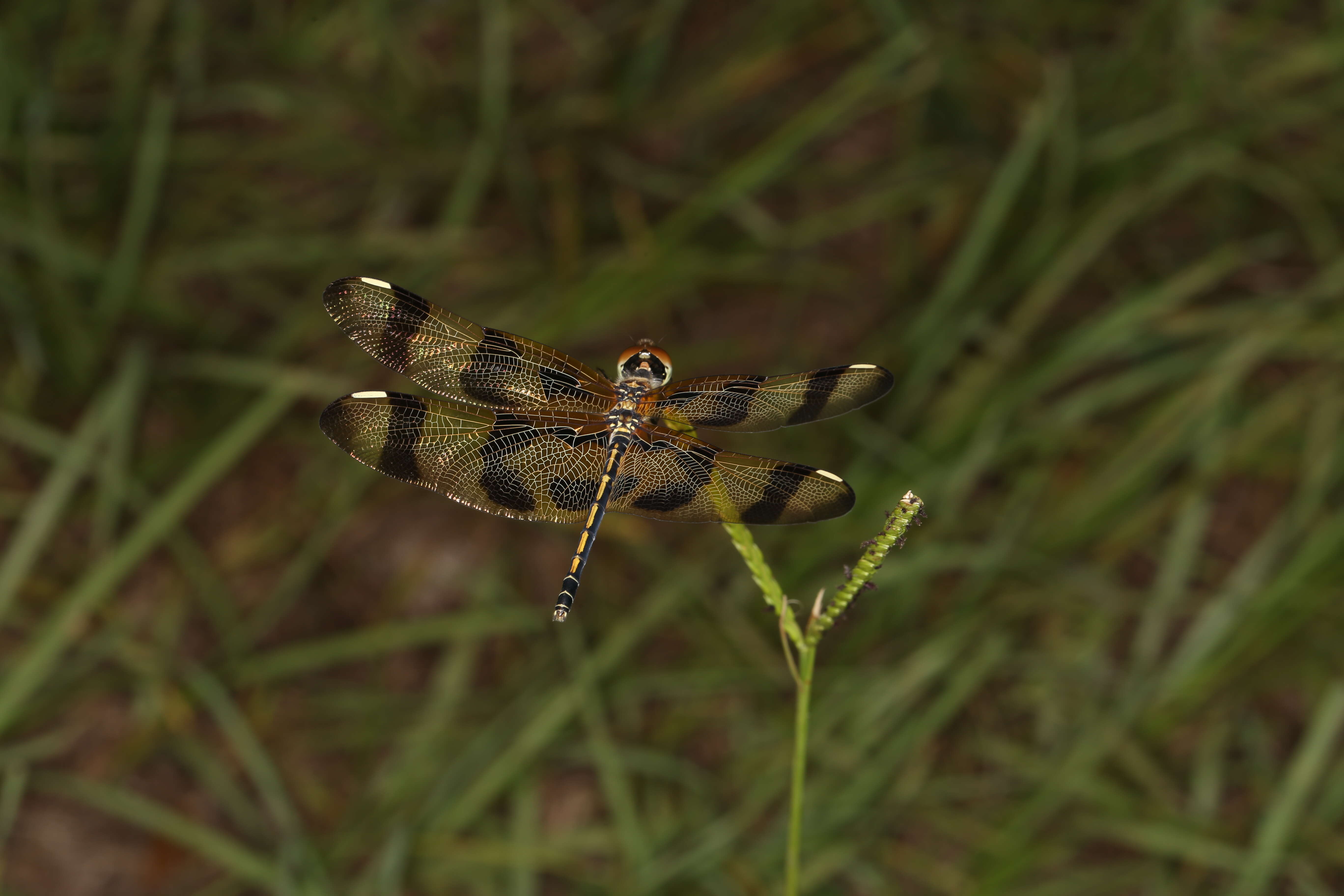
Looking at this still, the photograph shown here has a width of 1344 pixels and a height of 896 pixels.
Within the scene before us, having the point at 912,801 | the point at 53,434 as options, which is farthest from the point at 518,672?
the point at 53,434

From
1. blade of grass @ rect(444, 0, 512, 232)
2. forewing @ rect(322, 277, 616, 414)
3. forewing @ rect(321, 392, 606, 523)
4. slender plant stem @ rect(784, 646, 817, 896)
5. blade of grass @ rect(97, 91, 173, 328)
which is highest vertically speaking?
blade of grass @ rect(444, 0, 512, 232)

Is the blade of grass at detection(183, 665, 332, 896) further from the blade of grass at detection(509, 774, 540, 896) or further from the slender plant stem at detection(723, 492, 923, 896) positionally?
the slender plant stem at detection(723, 492, 923, 896)

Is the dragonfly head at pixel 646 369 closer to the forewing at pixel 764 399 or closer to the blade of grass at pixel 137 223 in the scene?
the forewing at pixel 764 399

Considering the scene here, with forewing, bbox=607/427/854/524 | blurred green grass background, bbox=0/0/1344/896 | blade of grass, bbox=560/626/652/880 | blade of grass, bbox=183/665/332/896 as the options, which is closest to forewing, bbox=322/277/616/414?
forewing, bbox=607/427/854/524

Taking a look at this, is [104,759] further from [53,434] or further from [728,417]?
[728,417]

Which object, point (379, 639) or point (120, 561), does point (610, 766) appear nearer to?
point (379, 639)

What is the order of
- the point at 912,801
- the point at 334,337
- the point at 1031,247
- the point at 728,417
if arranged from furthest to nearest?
the point at 334,337 → the point at 1031,247 → the point at 912,801 → the point at 728,417
